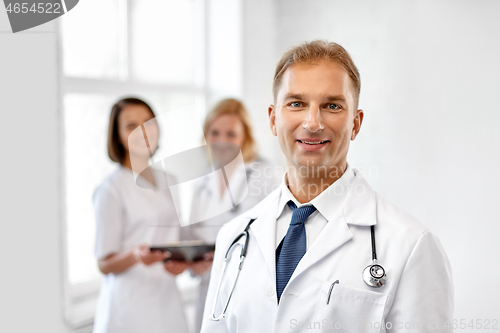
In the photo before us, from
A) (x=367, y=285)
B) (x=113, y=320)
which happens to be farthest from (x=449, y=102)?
(x=113, y=320)

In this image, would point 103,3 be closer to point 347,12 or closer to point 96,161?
point 96,161

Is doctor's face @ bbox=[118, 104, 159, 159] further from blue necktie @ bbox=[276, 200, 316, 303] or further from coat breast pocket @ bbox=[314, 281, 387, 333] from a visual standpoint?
coat breast pocket @ bbox=[314, 281, 387, 333]

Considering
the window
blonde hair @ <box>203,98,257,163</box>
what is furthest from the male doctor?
the window

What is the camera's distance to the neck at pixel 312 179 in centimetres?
78

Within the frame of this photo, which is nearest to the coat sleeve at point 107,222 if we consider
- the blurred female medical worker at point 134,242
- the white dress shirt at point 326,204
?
the blurred female medical worker at point 134,242

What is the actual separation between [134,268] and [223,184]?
0.38m

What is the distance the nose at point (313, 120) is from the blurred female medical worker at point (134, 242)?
2.18 feet

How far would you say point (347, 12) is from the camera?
46.5 inches

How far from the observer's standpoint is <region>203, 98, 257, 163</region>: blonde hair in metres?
1.46

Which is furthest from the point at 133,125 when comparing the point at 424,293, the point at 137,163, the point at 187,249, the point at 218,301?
the point at 424,293

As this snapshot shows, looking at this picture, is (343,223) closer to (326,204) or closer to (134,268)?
(326,204)

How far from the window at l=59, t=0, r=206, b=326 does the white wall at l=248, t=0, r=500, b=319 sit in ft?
3.30

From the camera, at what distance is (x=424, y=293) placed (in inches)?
25.4

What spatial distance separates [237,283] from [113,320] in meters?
0.65
